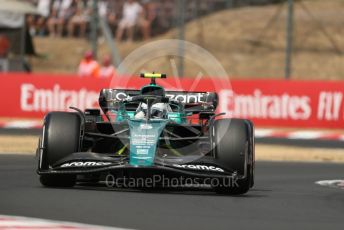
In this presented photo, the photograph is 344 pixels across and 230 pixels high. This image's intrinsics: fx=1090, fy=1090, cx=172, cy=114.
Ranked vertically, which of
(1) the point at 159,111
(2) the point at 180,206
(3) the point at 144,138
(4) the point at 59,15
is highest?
(4) the point at 59,15

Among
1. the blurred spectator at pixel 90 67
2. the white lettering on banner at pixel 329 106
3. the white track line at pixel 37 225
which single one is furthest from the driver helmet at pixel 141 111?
the blurred spectator at pixel 90 67

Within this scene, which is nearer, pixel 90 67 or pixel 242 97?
pixel 242 97

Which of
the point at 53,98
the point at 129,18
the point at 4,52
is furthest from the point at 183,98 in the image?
the point at 4,52

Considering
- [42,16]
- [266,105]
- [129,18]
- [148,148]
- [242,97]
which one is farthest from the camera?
[42,16]

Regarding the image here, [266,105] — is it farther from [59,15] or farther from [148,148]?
[148,148]

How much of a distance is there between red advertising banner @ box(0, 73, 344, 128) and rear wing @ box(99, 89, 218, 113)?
10.6 m

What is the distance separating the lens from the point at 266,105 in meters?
25.5

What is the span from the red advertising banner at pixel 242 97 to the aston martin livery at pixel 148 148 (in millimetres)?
11411

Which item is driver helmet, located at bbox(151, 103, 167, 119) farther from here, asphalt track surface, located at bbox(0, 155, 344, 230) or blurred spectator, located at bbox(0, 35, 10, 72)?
blurred spectator, located at bbox(0, 35, 10, 72)

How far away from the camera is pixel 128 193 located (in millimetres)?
11562

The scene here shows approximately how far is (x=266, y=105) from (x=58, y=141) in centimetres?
1417

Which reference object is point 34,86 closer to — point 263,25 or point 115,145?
point 263,25

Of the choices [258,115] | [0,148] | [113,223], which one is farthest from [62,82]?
[113,223]

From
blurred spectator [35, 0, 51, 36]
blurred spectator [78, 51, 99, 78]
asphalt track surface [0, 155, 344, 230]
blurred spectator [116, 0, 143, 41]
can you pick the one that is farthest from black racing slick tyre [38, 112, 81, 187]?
blurred spectator [35, 0, 51, 36]
